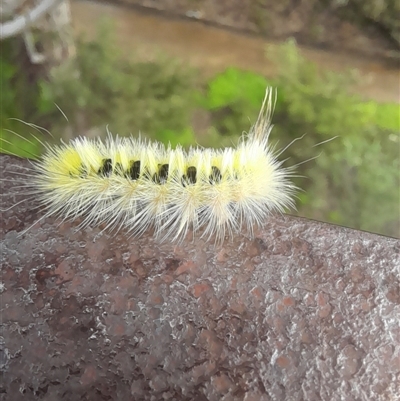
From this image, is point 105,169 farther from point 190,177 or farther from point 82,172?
point 190,177

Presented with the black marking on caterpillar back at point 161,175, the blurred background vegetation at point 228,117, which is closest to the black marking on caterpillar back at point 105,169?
the black marking on caterpillar back at point 161,175

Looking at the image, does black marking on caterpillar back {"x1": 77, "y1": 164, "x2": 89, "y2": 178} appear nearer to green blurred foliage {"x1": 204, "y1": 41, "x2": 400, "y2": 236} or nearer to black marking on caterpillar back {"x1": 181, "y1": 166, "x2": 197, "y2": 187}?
black marking on caterpillar back {"x1": 181, "y1": 166, "x2": 197, "y2": 187}

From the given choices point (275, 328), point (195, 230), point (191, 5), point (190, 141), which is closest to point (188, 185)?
Result: point (195, 230)

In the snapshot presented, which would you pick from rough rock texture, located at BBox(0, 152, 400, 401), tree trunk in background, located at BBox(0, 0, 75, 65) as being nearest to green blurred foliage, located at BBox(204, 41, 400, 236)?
tree trunk in background, located at BBox(0, 0, 75, 65)

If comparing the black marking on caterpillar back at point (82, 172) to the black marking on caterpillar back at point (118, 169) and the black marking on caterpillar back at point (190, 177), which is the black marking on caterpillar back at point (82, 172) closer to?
the black marking on caterpillar back at point (118, 169)

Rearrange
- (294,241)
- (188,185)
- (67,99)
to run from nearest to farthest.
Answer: (294,241) < (188,185) < (67,99)

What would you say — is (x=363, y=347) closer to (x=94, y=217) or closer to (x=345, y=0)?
(x=94, y=217)
